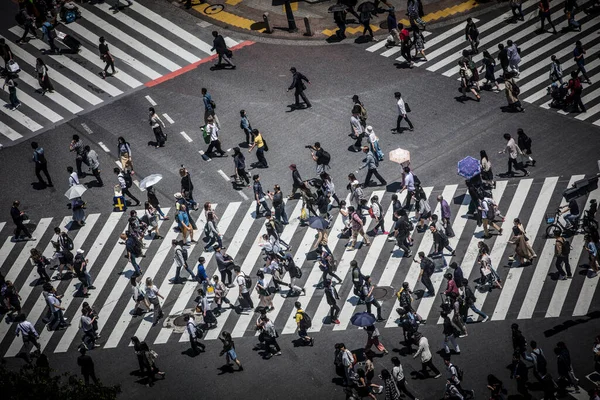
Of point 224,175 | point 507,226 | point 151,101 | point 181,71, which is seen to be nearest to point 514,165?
point 507,226

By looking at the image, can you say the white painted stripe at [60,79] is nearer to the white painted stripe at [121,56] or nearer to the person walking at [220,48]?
the white painted stripe at [121,56]

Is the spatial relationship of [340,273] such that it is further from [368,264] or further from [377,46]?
[377,46]

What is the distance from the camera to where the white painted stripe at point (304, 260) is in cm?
3803

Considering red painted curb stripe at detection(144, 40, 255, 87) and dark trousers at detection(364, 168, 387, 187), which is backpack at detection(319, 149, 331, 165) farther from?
red painted curb stripe at detection(144, 40, 255, 87)

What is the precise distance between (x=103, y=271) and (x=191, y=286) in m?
3.91

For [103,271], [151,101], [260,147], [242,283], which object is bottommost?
[103,271]

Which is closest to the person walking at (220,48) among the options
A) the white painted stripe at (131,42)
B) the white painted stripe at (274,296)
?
the white painted stripe at (131,42)

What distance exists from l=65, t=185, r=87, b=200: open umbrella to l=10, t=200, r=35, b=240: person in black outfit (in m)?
2.03

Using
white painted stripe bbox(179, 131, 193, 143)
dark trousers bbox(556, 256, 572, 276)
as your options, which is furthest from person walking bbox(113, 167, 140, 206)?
dark trousers bbox(556, 256, 572, 276)

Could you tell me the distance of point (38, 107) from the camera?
5050 cm

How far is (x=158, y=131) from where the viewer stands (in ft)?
152

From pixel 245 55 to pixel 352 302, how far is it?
729 inches

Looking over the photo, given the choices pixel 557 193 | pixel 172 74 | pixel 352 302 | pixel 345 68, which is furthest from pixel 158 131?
pixel 557 193

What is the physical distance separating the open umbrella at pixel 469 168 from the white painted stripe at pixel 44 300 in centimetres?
1519
